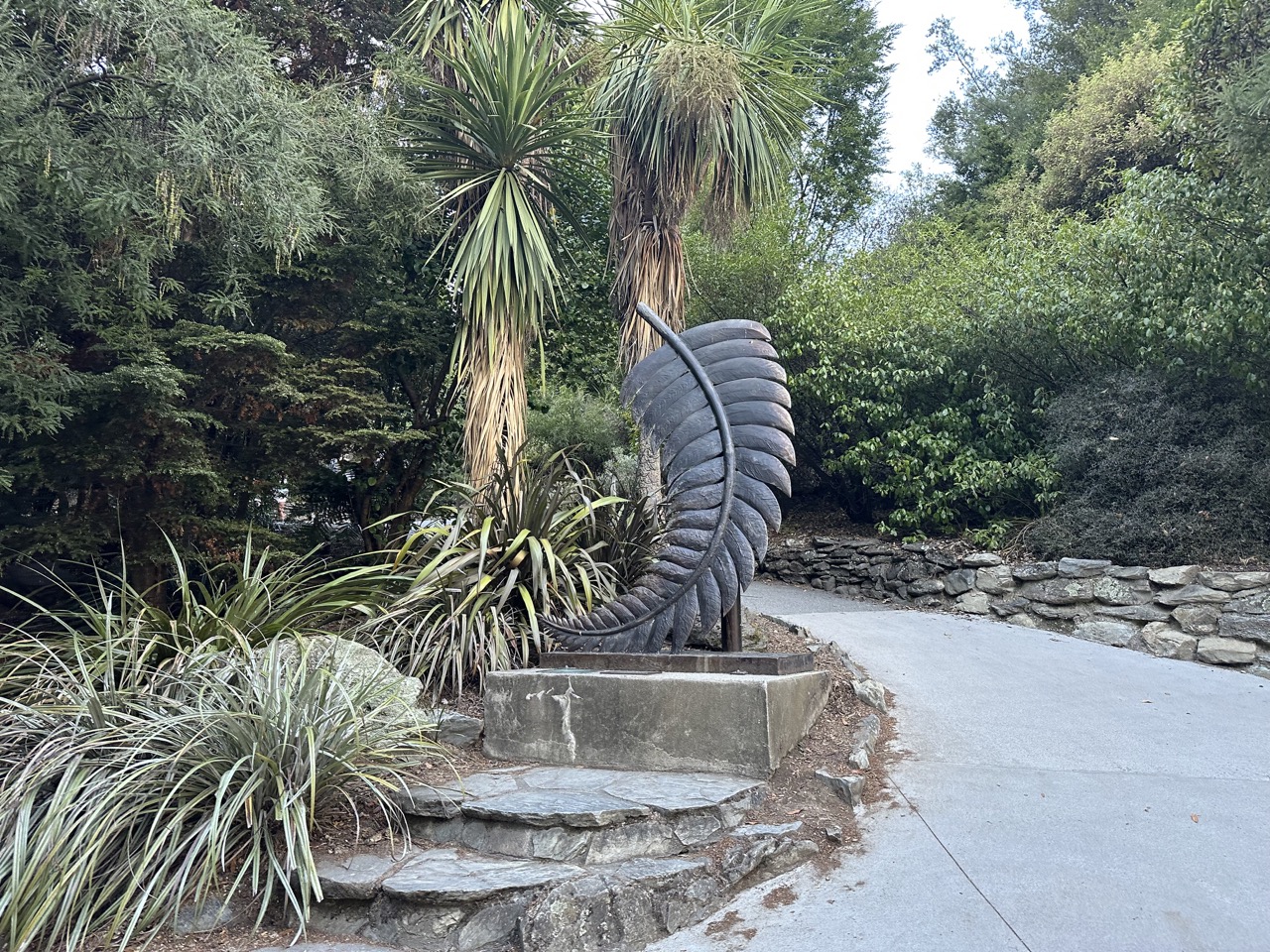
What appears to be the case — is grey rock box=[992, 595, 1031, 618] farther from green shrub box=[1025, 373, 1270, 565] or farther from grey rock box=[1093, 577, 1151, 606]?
grey rock box=[1093, 577, 1151, 606]

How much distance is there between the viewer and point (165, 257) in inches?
237

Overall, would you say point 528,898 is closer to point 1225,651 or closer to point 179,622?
point 179,622

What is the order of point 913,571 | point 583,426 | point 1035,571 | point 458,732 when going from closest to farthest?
point 458,732 → point 1035,571 → point 913,571 → point 583,426

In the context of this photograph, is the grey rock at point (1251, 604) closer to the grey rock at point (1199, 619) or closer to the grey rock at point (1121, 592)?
the grey rock at point (1199, 619)

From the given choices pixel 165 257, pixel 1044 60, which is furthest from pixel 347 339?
pixel 1044 60

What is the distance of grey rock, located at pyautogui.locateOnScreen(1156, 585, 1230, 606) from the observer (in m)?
6.75

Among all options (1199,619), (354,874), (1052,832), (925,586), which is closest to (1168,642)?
(1199,619)

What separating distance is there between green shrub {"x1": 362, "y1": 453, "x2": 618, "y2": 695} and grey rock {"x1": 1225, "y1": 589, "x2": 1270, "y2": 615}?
479 centimetres

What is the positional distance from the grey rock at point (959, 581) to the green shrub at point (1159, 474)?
2.05 ft

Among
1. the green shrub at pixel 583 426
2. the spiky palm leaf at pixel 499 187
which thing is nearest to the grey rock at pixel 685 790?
the spiky palm leaf at pixel 499 187

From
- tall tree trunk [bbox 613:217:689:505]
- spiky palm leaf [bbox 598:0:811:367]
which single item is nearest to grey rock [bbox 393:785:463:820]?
tall tree trunk [bbox 613:217:689:505]

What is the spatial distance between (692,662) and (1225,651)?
15.3 ft

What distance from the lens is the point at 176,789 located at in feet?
11.0

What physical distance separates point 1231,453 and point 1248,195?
2.12 meters
